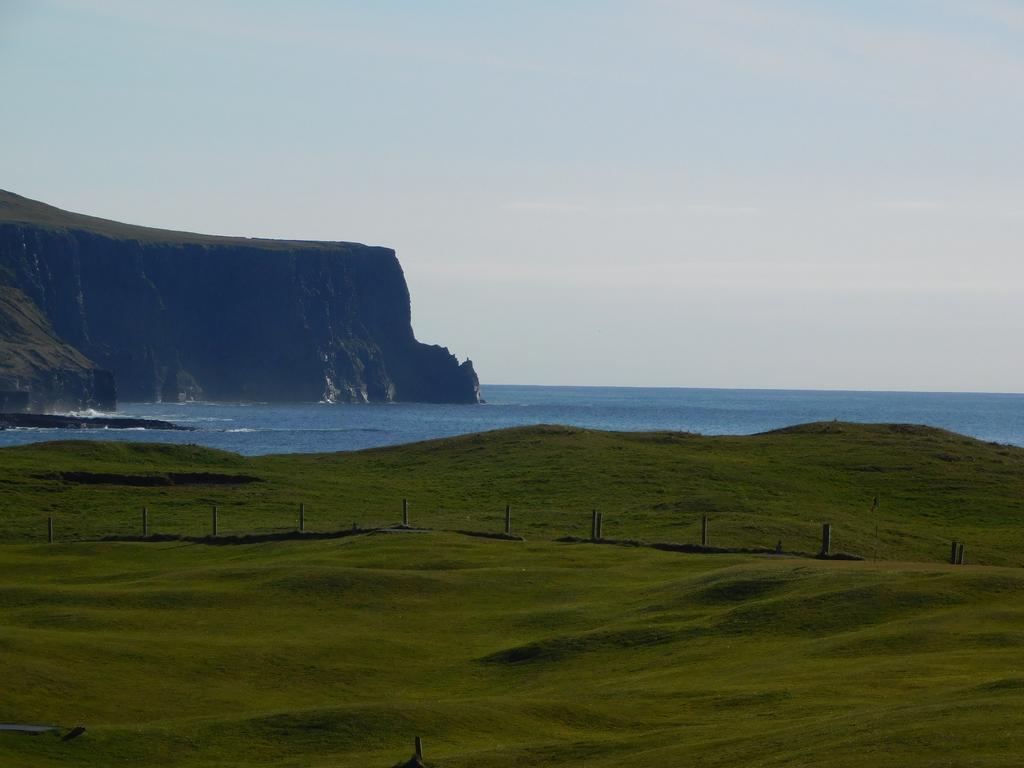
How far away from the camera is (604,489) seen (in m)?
80.5

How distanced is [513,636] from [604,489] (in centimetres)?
3960

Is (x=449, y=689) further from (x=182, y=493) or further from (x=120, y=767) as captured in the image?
(x=182, y=493)

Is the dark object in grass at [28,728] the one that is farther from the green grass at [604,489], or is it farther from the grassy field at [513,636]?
the green grass at [604,489]

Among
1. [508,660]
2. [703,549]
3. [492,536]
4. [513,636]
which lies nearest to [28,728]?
[508,660]

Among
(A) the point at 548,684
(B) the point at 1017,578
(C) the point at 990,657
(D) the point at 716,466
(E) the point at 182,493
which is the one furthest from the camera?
(D) the point at 716,466

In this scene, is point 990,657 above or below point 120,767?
above

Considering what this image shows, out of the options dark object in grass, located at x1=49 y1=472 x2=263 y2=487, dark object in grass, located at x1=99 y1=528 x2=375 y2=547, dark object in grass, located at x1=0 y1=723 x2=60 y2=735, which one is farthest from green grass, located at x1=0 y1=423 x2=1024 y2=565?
dark object in grass, located at x1=0 y1=723 x2=60 y2=735

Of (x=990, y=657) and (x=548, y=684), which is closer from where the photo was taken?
(x=990, y=657)

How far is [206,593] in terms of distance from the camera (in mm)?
45312

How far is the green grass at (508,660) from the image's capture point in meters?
27.1

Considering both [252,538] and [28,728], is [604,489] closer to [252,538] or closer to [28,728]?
[252,538]

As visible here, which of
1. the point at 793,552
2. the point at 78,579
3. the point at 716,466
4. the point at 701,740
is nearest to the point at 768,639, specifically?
the point at 701,740

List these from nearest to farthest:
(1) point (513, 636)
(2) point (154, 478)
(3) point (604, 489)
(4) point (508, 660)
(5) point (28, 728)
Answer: (5) point (28, 728), (4) point (508, 660), (1) point (513, 636), (3) point (604, 489), (2) point (154, 478)

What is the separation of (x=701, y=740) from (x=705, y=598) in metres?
17.1
